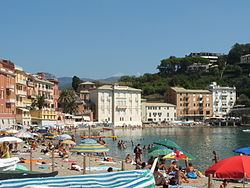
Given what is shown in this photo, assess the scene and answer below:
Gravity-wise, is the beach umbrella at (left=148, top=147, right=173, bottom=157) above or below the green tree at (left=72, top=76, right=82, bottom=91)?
below

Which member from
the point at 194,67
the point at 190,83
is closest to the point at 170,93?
the point at 190,83

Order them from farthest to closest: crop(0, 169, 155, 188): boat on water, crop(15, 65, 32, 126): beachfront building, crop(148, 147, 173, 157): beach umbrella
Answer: crop(15, 65, 32, 126): beachfront building
crop(148, 147, 173, 157): beach umbrella
crop(0, 169, 155, 188): boat on water

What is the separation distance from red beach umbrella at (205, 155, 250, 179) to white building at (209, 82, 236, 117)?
127 m

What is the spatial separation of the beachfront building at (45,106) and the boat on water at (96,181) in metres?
66.8

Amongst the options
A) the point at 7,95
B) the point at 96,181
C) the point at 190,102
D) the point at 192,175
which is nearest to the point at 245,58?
the point at 190,102

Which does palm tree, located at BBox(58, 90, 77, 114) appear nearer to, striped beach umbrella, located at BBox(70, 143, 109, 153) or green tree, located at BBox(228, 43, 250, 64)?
striped beach umbrella, located at BBox(70, 143, 109, 153)

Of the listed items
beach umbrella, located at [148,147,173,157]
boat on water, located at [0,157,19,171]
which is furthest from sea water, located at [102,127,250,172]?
boat on water, located at [0,157,19,171]

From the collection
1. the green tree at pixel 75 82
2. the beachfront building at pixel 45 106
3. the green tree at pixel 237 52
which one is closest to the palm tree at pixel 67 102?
the beachfront building at pixel 45 106

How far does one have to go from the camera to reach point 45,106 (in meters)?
83.8

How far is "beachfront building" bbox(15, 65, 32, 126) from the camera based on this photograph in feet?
221

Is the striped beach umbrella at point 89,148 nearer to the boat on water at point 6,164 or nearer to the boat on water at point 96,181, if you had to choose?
the boat on water at point 6,164

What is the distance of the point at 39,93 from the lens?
84.3 m

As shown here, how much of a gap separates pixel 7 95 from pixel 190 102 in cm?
8157

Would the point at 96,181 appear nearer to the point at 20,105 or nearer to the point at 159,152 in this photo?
the point at 159,152
